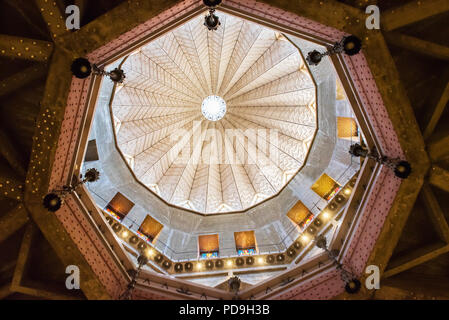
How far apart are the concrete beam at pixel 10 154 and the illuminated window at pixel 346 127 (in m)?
12.8

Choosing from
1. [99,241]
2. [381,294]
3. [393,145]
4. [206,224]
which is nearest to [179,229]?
[206,224]

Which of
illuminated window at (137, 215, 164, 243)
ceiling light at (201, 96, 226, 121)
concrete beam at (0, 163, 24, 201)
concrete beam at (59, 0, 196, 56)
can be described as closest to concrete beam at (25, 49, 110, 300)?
concrete beam at (0, 163, 24, 201)

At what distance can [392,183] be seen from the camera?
7879 millimetres

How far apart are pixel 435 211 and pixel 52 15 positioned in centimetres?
1076

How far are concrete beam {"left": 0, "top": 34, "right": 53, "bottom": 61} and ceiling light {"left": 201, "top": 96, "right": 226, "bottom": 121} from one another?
48.9ft

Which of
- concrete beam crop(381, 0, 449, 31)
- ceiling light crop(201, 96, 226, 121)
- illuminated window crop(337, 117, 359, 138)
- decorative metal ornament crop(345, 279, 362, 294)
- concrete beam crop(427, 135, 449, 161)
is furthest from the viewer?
ceiling light crop(201, 96, 226, 121)

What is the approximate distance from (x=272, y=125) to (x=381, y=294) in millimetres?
13485

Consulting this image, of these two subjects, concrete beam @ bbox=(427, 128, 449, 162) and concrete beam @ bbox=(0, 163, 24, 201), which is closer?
concrete beam @ bbox=(0, 163, 24, 201)

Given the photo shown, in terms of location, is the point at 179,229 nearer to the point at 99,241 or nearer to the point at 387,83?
the point at 99,241

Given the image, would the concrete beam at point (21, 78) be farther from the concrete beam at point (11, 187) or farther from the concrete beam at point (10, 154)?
the concrete beam at point (11, 187)

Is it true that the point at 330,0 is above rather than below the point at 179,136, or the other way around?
below

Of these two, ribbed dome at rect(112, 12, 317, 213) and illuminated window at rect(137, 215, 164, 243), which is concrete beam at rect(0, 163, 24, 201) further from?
ribbed dome at rect(112, 12, 317, 213)

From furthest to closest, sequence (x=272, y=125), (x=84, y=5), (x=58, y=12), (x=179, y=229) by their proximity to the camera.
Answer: (x=272, y=125), (x=179, y=229), (x=84, y=5), (x=58, y=12)

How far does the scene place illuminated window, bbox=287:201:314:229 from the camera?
14.0 metres
